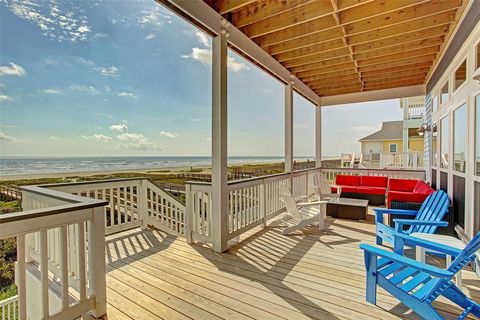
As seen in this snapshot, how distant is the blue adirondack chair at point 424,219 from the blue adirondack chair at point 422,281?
748 mm

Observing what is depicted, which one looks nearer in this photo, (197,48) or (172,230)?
(172,230)

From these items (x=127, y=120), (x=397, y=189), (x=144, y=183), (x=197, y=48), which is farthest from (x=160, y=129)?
(x=397, y=189)

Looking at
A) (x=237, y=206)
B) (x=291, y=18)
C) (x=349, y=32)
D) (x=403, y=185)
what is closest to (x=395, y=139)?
(x=403, y=185)

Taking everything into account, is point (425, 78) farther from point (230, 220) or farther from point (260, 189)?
point (230, 220)

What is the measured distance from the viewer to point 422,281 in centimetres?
191

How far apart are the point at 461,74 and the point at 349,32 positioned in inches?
63.8

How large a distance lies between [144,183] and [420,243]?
414 cm

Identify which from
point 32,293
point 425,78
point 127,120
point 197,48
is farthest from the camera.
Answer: point 127,120

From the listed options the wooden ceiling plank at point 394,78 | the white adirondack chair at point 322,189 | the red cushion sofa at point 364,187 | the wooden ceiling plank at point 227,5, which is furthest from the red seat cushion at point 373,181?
the wooden ceiling plank at point 227,5

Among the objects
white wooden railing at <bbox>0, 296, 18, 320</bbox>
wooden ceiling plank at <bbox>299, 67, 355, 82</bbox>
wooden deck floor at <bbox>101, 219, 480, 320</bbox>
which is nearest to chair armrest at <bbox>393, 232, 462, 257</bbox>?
wooden deck floor at <bbox>101, 219, 480, 320</bbox>

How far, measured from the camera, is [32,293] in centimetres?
249

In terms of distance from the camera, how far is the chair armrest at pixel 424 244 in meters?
1.94

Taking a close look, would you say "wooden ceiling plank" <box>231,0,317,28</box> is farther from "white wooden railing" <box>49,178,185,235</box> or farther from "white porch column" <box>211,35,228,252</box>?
"white wooden railing" <box>49,178,185,235</box>

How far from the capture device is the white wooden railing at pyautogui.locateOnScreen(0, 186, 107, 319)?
163 centimetres
